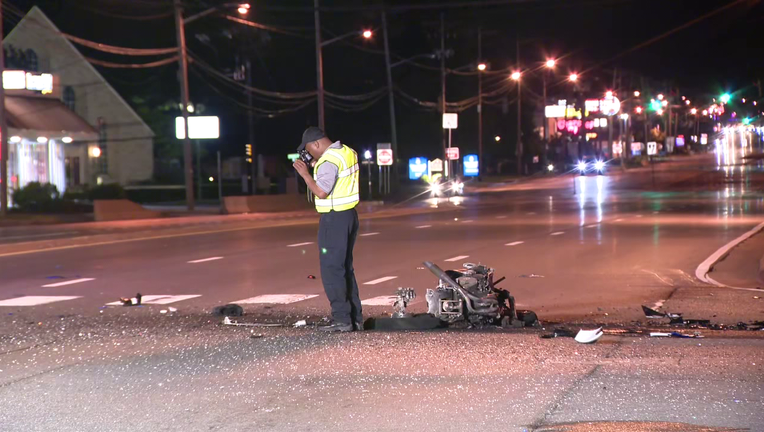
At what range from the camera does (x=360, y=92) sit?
2901 inches

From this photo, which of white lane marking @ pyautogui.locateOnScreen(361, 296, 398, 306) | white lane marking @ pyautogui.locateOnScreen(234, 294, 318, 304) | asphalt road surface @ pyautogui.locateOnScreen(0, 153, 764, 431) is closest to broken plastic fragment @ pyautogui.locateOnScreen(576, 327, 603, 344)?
asphalt road surface @ pyautogui.locateOnScreen(0, 153, 764, 431)

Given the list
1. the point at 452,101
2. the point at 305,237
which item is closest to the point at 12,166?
the point at 305,237

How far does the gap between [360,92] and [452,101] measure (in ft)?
42.9

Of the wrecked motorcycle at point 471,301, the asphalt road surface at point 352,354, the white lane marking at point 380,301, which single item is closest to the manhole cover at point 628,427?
the asphalt road surface at point 352,354

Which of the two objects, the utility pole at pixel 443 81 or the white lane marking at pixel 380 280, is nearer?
the white lane marking at pixel 380 280

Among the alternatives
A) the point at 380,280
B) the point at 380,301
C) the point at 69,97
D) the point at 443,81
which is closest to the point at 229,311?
the point at 380,301

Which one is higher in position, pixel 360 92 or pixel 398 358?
pixel 360 92

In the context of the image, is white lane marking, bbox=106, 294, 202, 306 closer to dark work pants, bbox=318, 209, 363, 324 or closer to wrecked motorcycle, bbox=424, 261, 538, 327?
dark work pants, bbox=318, 209, 363, 324

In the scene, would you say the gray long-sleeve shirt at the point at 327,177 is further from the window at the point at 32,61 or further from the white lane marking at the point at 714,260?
the window at the point at 32,61

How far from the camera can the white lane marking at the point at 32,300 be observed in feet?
40.9

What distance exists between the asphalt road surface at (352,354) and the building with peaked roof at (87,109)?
35.0 meters

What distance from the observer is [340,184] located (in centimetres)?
908

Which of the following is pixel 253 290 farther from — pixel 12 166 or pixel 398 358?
pixel 12 166

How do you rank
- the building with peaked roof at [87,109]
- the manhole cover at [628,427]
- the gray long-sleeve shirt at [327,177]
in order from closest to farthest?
the manhole cover at [628,427]
the gray long-sleeve shirt at [327,177]
the building with peaked roof at [87,109]
